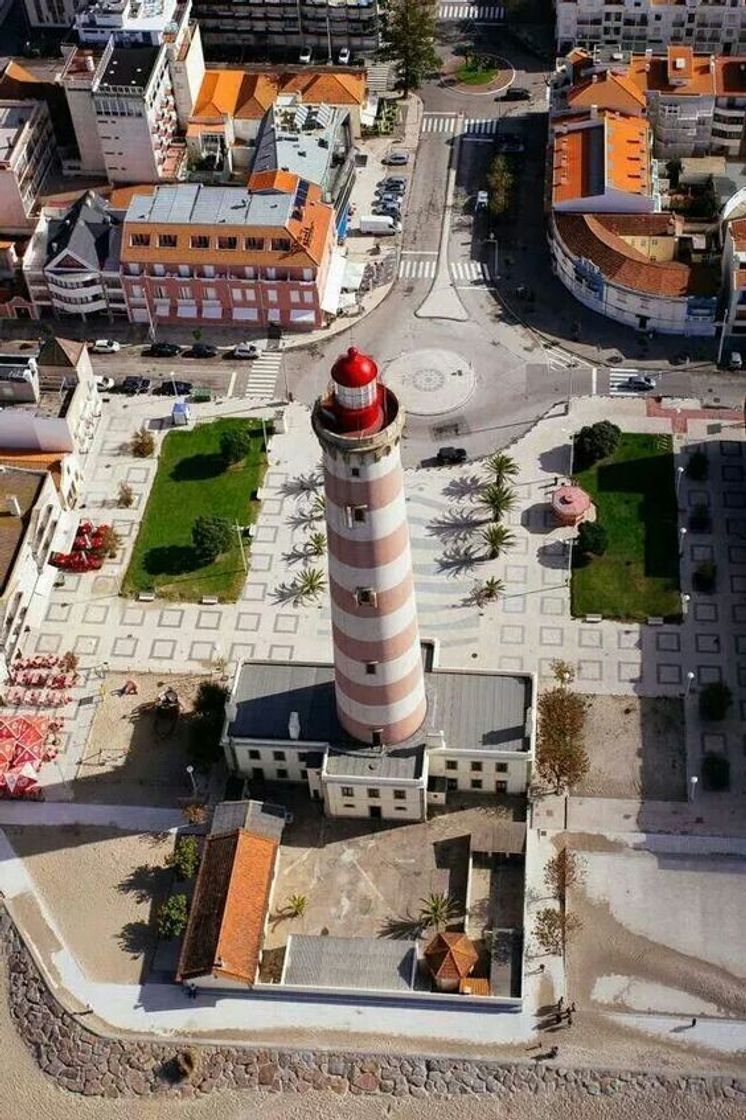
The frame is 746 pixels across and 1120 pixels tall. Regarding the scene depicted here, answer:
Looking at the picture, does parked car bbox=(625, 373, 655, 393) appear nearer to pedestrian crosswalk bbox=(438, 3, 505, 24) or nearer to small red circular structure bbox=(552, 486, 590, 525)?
small red circular structure bbox=(552, 486, 590, 525)

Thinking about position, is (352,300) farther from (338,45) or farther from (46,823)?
(46,823)

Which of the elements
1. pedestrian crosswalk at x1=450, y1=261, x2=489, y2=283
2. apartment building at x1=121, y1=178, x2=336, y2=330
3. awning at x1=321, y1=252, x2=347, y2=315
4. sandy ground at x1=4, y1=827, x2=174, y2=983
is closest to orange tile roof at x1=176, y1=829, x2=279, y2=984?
sandy ground at x1=4, y1=827, x2=174, y2=983

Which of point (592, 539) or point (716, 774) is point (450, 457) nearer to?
point (592, 539)

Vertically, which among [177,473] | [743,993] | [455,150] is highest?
[455,150]

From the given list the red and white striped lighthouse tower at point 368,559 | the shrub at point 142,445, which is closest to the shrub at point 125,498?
the shrub at point 142,445

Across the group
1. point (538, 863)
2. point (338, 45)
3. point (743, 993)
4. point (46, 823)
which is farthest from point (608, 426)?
point (338, 45)

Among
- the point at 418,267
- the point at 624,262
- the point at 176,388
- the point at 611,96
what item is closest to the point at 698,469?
the point at 624,262
